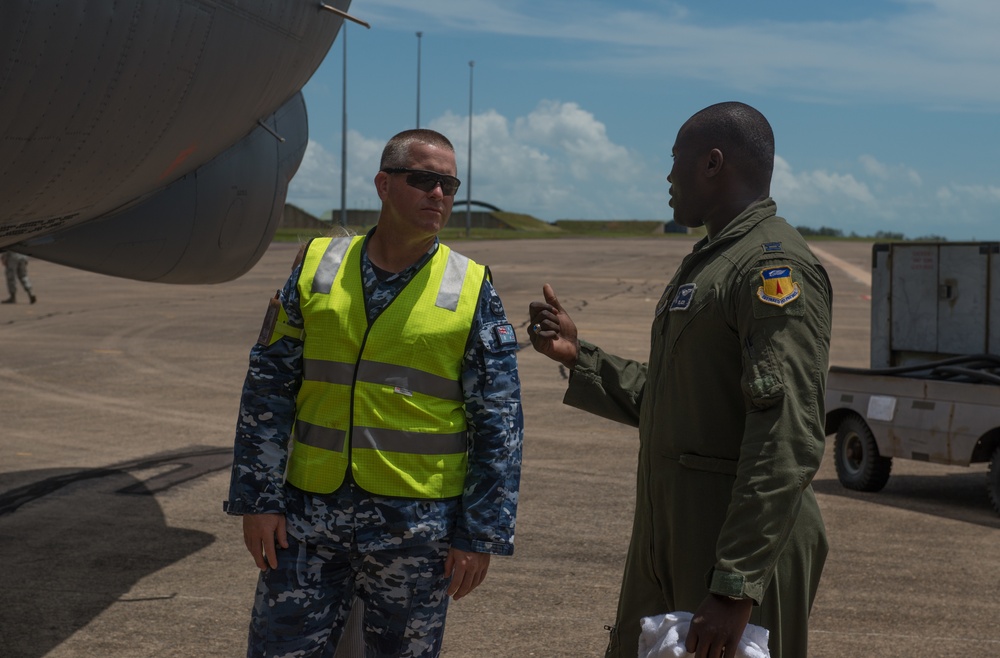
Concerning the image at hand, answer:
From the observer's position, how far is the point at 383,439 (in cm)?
329

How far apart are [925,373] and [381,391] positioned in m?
6.31

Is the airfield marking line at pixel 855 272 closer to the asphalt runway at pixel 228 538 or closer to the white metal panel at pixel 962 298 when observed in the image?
the asphalt runway at pixel 228 538

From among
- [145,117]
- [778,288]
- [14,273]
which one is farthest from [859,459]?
[14,273]

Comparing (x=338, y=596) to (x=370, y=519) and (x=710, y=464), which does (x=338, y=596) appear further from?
(x=710, y=464)

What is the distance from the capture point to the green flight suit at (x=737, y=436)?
8.29 ft

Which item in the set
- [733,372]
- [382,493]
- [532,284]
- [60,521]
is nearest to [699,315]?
[733,372]

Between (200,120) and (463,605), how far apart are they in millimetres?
2732

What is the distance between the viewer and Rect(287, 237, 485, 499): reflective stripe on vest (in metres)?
3.28

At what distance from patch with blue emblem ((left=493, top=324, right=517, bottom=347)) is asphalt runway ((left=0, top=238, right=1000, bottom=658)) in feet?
7.11

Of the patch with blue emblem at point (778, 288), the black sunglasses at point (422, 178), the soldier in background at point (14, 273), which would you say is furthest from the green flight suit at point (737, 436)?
the soldier in background at point (14, 273)

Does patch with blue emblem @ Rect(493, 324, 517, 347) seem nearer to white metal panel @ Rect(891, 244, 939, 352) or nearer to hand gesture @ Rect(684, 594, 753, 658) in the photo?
hand gesture @ Rect(684, 594, 753, 658)

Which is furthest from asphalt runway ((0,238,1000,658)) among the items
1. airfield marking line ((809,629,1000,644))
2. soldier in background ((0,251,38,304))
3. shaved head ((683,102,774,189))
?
soldier in background ((0,251,38,304))

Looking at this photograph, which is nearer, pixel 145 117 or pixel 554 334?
pixel 554 334

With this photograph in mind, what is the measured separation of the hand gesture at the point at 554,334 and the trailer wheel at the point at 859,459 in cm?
570
